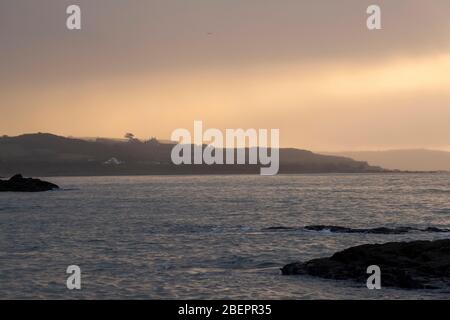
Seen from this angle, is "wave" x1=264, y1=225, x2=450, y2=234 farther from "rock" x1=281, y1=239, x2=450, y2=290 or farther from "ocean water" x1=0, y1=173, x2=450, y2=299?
"rock" x1=281, y1=239, x2=450, y2=290

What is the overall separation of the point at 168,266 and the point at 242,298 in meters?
10.4

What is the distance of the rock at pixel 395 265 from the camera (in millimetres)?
29578

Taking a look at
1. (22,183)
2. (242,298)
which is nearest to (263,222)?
(242,298)

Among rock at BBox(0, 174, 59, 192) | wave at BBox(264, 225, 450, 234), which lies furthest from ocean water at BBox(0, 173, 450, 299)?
rock at BBox(0, 174, 59, 192)

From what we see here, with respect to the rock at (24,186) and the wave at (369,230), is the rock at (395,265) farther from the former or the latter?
the rock at (24,186)

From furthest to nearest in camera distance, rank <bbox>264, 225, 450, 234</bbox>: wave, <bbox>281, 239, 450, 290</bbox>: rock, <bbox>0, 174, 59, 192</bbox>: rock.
→ <bbox>0, 174, 59, 192</bbox>: rock, <bbox>264, 225, 450, 234</bbox>: wave, <bbox>281, 239, 450, 290</bbox>: rock

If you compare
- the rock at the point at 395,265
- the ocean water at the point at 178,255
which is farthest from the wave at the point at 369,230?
the rock at the point at 395,265

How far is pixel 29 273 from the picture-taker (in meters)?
34.4

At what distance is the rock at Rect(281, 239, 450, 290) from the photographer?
2958cm

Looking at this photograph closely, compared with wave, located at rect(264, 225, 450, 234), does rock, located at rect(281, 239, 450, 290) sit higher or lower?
higher

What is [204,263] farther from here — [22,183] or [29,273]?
[22,183]

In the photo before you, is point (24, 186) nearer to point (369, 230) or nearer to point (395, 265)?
point (369, 230)

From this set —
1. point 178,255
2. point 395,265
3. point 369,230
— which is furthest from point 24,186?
point 395,265
